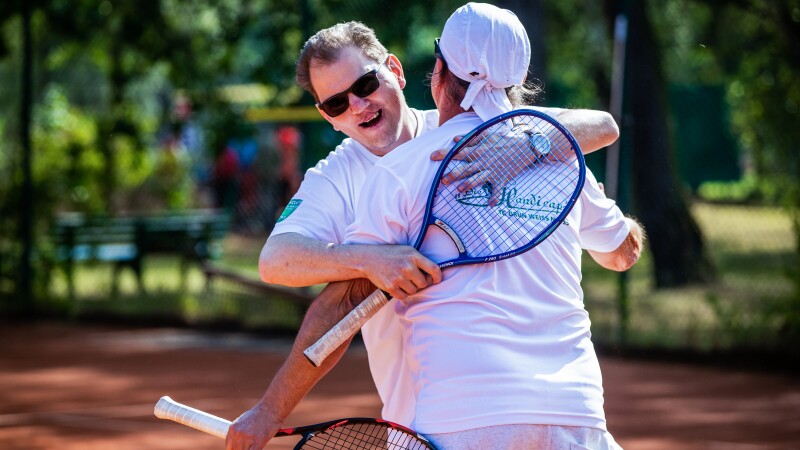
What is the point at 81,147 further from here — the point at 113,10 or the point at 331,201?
the point at 331,201

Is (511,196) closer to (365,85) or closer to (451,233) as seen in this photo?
(451,233)

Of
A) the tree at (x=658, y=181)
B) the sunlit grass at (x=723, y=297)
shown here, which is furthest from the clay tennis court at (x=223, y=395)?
the tree at (x=658, y=181)

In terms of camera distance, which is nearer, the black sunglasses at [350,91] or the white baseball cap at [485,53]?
the white baseball cap at [485,53]

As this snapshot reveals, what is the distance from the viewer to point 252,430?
2.38 meters

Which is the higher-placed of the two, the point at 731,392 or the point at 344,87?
the point at 344,87

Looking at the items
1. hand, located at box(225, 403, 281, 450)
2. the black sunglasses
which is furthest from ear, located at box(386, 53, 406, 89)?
hand, located at box(225, 403, 281, 450)

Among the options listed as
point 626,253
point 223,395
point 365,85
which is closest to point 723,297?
point 223,395

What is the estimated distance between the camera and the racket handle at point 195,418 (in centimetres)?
246

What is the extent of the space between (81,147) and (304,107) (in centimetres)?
325

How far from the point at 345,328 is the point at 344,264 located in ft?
0.44

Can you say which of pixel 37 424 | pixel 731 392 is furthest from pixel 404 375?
pixel 731 392

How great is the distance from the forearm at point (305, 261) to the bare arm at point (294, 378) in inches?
2.1

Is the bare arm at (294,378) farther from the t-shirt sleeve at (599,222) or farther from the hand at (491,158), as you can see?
the t-shirt sleeve at (599,222)

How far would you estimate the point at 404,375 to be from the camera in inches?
99.1
